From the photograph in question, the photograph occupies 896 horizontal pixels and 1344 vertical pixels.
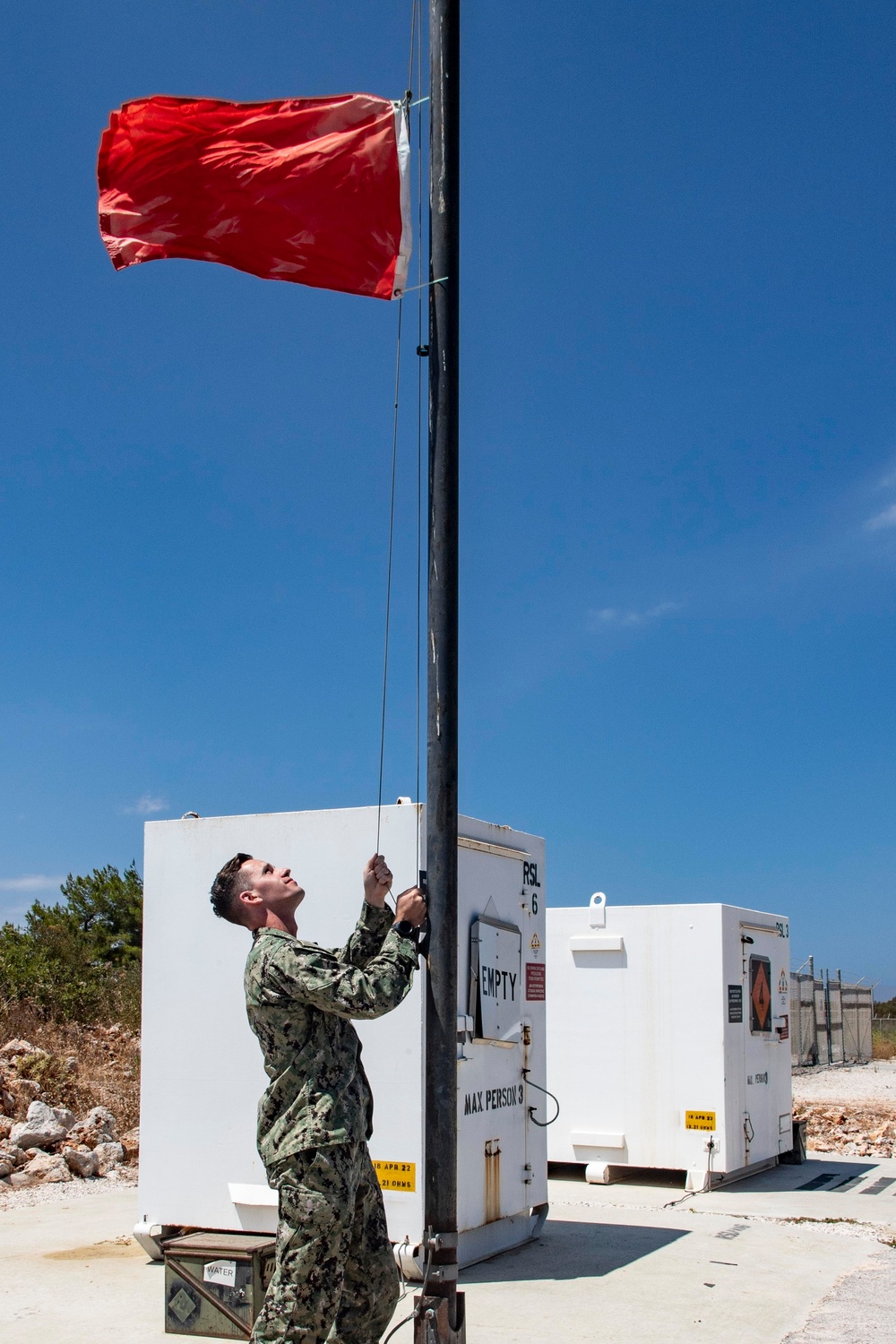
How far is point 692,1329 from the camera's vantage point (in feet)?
20.0

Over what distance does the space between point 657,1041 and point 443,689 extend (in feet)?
24.0

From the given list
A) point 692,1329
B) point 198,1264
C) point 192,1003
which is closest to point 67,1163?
point 192,1003

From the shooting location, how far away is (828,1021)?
25.7 meters

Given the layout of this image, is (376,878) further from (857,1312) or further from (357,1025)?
(857,1312)

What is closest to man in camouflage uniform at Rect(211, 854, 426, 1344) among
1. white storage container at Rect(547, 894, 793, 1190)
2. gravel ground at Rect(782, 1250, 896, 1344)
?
gravel ground at Rect(782, 1250, 896, 1344)

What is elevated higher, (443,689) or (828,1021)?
(443,689)

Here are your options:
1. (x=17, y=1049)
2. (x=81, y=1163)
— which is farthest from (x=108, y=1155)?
(x=17, y=1049)

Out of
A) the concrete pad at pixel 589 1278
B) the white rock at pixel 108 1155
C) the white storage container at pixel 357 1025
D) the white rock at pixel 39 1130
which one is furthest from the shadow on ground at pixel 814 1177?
the white rock at pixel 39 1130

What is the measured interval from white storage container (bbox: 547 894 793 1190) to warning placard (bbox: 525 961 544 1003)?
9.03 ft

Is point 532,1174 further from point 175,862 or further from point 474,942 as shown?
point 175,862

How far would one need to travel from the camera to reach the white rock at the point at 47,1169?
417 inches

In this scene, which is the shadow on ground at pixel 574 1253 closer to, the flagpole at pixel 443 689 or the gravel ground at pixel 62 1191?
the flagpole at pixel 443 689

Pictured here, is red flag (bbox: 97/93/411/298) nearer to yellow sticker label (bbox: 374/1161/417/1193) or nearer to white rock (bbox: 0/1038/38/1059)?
yellow sticker label (bbox: 374/1161/417/1193)

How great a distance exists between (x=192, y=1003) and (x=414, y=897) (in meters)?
3.77
